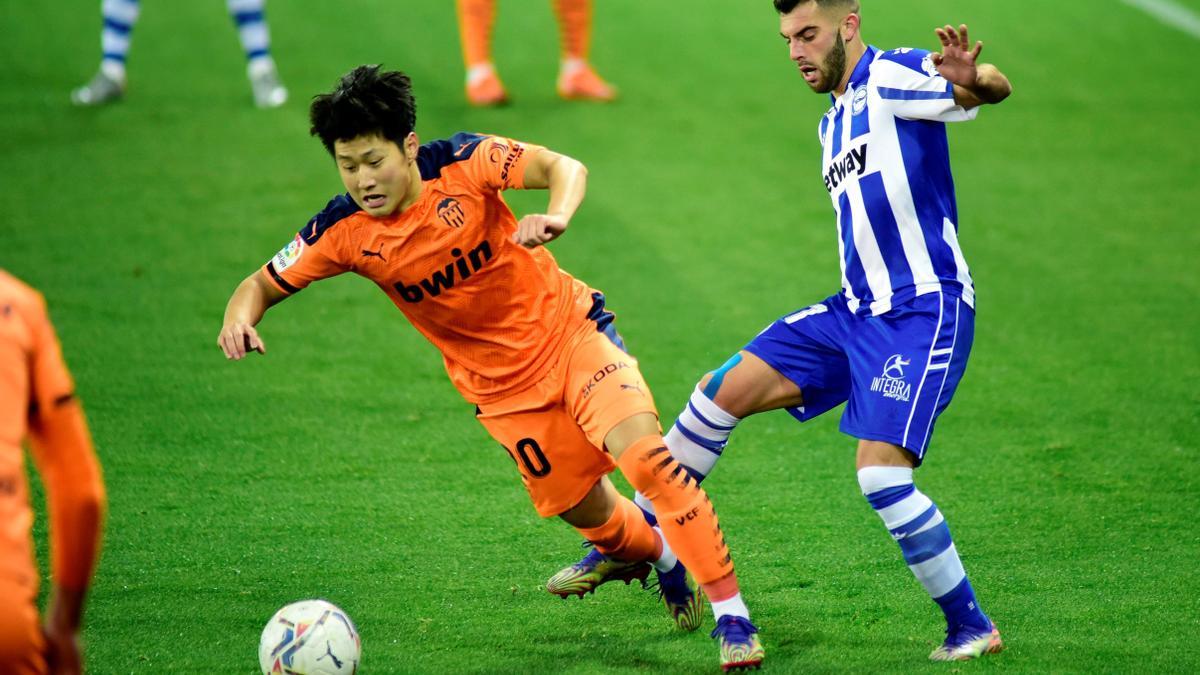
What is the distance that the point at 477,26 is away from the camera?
10.2m

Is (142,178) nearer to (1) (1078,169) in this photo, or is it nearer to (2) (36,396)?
(1) (1078,169)

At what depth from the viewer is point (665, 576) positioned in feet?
14.2

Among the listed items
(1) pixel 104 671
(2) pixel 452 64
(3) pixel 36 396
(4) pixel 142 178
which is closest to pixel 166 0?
(2) pixel 452 64

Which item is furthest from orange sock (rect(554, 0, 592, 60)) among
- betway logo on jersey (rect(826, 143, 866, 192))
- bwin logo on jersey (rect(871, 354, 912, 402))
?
bwin logo on jersey (rect(871, 354, 912, 402))

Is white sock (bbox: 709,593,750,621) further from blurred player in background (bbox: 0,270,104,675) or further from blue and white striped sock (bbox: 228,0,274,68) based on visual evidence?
blue and white striped sock (bbox: 228,0,274,68)

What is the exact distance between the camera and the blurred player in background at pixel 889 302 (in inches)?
153

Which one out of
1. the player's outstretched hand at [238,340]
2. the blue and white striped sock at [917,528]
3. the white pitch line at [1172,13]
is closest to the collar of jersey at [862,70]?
the blue and white striped sock at [917,528]

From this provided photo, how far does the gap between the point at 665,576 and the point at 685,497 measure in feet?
→ 1.74

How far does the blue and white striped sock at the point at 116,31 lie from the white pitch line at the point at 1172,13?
930 centimetres

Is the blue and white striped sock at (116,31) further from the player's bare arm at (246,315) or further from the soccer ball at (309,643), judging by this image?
the soccer ball at (309,643)

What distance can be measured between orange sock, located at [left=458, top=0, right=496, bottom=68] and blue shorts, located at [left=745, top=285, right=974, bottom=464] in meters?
6.49

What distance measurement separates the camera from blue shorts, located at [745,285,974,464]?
3908 millimetres

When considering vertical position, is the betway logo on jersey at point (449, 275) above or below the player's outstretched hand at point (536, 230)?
below

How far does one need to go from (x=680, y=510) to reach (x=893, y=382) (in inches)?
28.3
